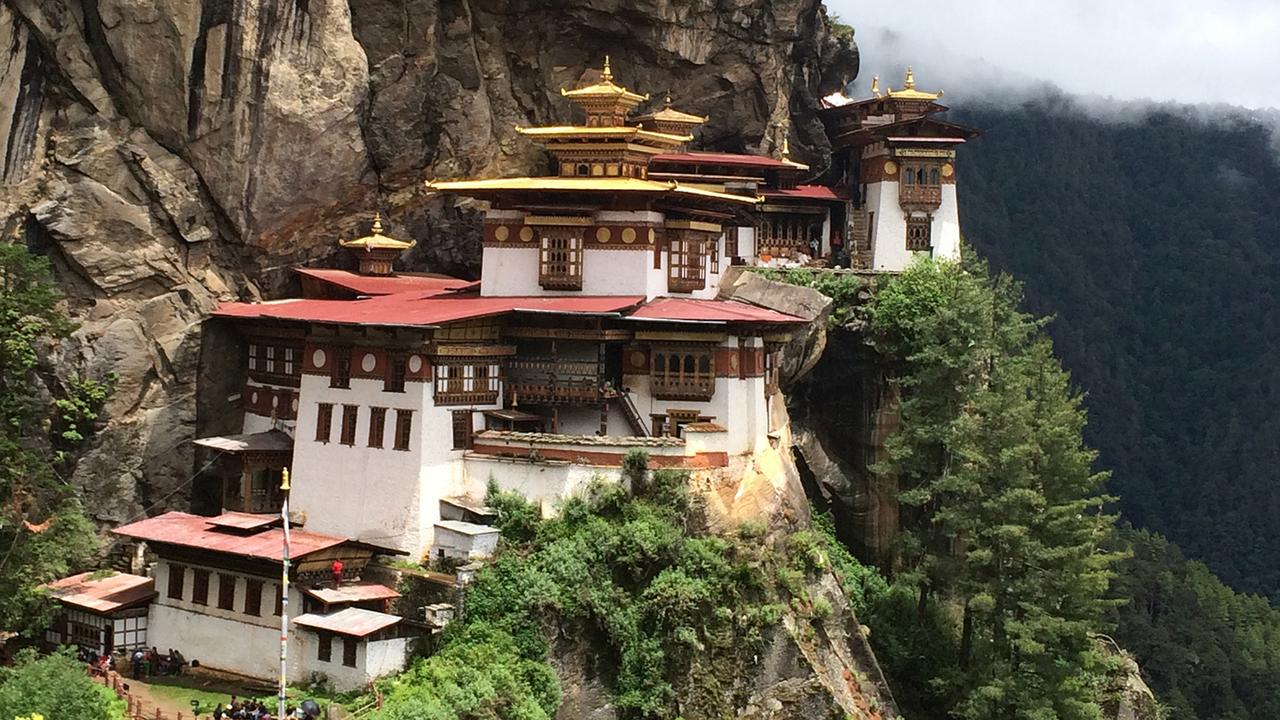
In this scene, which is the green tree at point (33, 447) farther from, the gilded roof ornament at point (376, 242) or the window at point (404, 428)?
the gilded roof ornament at point (376, 242)

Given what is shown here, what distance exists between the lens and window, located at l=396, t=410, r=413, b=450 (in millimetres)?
50406

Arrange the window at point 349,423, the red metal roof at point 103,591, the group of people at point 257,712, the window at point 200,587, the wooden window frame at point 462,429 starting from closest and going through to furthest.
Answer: the group of people at point 257,712, the window at point 200,587, the red metal roof at point 103,591, the wooden window frame at point 462,429, the window at point 349,423

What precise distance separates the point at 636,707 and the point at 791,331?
14.4 m

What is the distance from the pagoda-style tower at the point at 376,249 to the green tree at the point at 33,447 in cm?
1007

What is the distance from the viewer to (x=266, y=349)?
55750 millimetres

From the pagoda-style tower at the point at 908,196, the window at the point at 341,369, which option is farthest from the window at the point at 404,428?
the pagoda-style tower at the point at 908,196

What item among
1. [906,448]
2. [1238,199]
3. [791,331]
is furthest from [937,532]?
[1238,199]

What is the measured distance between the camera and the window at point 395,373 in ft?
167

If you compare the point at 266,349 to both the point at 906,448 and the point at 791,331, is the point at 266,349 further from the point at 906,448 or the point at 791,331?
the point at 906,448

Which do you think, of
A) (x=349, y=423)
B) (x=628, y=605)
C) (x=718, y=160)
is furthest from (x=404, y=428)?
(x=718, y=160)

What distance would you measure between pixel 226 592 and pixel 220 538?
4.82 ft

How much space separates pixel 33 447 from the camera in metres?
52.0

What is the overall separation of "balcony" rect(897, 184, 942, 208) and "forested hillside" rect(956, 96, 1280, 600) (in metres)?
41.4

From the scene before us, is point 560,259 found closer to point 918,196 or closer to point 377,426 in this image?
point 377,426
